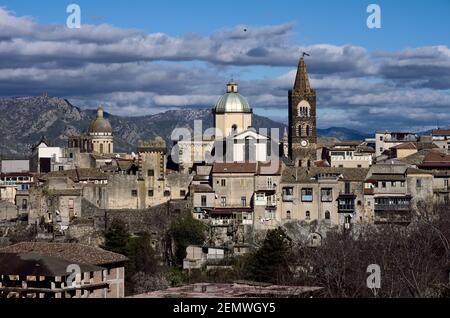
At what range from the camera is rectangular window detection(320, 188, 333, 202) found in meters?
55.9

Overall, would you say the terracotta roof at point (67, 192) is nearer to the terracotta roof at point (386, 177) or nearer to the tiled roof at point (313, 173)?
the tiled roof at point (313, 173)

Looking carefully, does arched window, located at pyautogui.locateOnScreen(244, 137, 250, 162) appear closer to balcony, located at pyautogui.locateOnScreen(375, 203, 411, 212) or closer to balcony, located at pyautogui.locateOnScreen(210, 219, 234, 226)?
balcony, located at pyautogui.locateOnScreen(210, 219, 234, 226)

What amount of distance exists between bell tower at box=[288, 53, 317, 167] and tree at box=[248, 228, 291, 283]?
1959 cm

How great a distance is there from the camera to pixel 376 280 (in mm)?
34688

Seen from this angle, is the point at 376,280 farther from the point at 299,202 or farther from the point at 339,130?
the point at 339,130

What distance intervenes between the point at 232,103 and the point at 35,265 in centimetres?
4146

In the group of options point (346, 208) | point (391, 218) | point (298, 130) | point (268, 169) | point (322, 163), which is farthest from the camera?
point (298, 130)

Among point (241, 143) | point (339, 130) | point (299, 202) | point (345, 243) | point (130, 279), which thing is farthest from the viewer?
point (339, 130)

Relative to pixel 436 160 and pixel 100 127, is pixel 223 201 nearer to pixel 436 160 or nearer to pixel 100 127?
pixel 436 160

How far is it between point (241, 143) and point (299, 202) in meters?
9.85

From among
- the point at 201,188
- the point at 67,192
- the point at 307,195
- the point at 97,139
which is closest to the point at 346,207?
the point at 307,195

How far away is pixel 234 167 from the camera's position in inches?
2276
